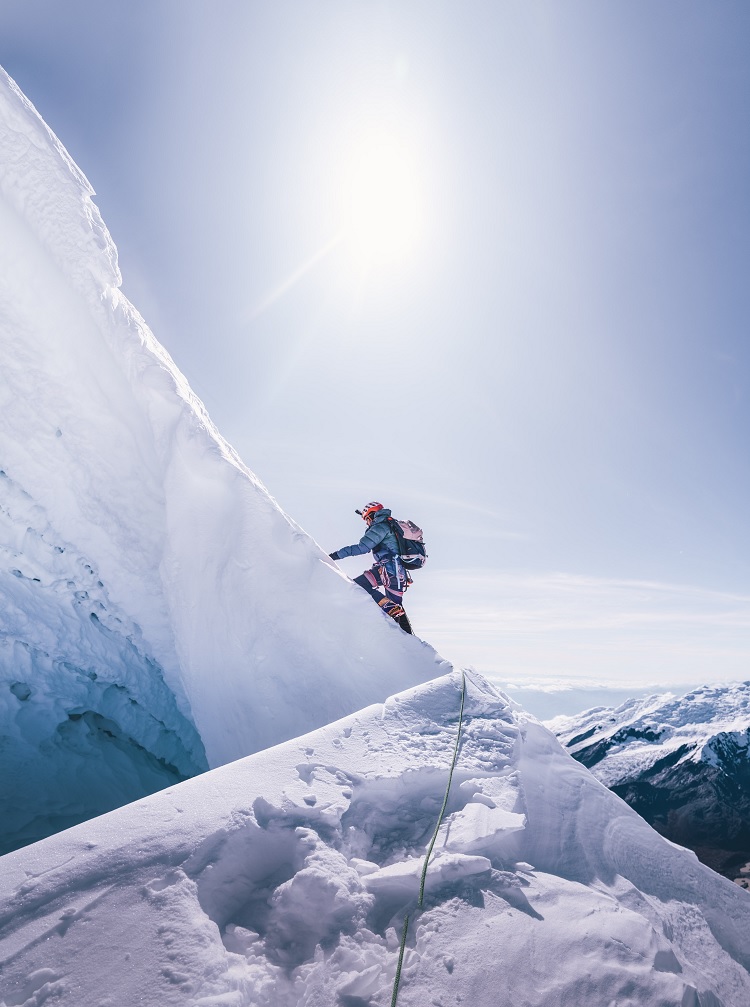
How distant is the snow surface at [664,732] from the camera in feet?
126

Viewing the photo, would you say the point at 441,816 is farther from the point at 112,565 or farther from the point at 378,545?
the point at 112,565

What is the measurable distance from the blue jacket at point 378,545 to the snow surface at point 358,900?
3.37 meters

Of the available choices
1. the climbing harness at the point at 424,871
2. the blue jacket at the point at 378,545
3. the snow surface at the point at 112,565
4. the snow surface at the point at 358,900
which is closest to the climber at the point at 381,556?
the blue jacket at the point at 378,545

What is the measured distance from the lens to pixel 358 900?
6.55 feet

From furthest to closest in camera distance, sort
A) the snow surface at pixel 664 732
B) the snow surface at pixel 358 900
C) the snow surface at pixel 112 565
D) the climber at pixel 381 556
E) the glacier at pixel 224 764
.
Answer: the snow surface at pixel 664 732 → the climber at pixel 381 556 → the snow surface at pixel 112 565 → the glacier at pixel 224 764 → the snow surface at pixel 358 900

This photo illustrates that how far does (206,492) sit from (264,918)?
4.21 m

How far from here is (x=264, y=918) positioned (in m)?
1.87

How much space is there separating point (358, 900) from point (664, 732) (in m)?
54.8

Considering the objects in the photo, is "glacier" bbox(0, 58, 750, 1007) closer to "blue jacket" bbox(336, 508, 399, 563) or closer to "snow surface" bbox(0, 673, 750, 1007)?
"snow surface" bbox(0, 673, 750, 1007)

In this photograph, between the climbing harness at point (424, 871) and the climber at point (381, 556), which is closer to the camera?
the climbing harness at point (424, 871)

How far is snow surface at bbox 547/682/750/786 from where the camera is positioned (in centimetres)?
3838

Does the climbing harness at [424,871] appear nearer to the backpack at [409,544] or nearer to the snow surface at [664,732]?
the backpack at [409,544]

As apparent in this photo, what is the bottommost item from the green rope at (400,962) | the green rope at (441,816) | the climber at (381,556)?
the green rope at (400,962)

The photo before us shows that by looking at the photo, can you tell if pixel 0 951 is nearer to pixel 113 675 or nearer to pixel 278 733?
pixel 278 733
